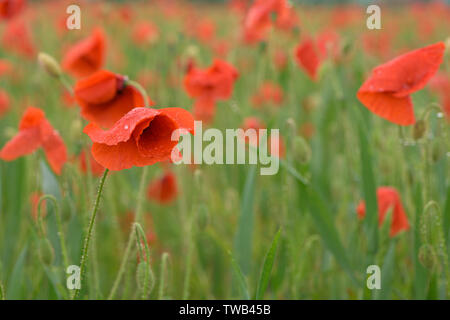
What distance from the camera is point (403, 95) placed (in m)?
0.73

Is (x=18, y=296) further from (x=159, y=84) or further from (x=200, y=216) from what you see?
(x=159, y=84)

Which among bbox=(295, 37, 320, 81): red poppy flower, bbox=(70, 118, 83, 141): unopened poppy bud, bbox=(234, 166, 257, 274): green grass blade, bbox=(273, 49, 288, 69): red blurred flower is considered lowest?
bbox=(234, 166, 257, 274): green grass blade

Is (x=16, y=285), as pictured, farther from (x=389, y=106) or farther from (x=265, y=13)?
(x=265, y=13)

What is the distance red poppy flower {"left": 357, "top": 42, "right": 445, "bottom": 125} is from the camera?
737 millimetres

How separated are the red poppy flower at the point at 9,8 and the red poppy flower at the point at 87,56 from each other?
1.00ft

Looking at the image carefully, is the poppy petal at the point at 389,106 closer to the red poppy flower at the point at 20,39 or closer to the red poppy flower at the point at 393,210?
the red poppy flower at the point at 393,210

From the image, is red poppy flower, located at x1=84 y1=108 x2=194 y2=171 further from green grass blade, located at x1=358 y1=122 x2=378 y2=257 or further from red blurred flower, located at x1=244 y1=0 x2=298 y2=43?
red blurred flower, located at x1=244 y1=0 x2=298 y2=43

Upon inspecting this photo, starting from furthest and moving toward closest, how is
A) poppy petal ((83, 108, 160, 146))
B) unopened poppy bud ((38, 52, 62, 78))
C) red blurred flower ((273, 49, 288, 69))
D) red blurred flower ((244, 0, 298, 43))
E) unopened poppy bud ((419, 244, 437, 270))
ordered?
red blurred flower ((273, 49, 288, 69)) → red blurred flower ((244, 0, 298, 43)) → unopened poppy bud ((38, 52, 62, 78)) → unopened poppy bud ((419, 244, 437, 270)) → poppy petal ((83, 108, 160, 146))

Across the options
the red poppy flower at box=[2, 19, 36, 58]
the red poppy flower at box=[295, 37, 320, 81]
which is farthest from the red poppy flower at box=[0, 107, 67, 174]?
the red poppy flower at box=[2, 19, 36, 58]

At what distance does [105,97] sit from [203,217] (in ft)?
0.86

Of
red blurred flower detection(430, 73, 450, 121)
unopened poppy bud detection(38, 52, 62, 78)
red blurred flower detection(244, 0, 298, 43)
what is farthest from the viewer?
red blurred flower detection(430, 73, 450, 121)

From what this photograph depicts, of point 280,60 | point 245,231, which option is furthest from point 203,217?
point 280,60

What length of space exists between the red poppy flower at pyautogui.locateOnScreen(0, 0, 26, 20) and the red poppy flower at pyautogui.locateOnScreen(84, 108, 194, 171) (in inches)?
34.8
